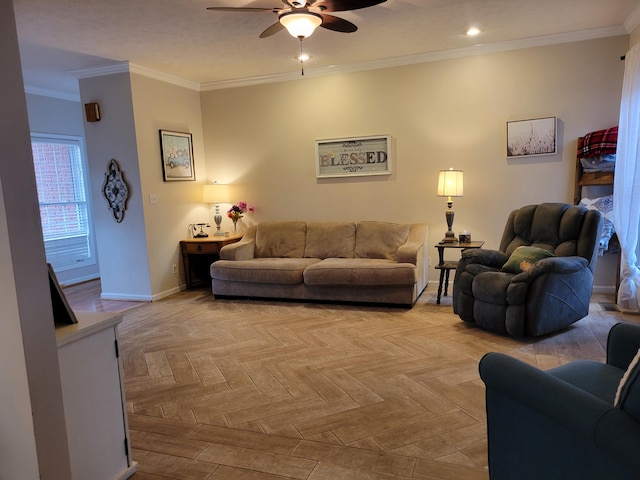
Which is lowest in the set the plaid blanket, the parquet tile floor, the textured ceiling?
the parquet tile floor

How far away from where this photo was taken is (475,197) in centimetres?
489

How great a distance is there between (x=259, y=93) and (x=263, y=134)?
0.51 metres

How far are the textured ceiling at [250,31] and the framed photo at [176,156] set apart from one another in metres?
0.74

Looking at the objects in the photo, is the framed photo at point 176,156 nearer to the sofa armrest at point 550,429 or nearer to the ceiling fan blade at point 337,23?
the ceiling fan blade at point 337,23

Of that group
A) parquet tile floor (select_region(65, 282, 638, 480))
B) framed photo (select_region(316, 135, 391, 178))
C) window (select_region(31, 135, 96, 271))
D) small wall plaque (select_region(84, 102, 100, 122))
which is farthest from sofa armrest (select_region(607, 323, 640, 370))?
window (select_region(31, 135, 96, 271))

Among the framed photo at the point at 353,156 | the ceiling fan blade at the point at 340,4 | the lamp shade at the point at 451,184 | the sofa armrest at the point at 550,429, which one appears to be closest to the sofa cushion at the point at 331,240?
the framed photo at the point at 353,156

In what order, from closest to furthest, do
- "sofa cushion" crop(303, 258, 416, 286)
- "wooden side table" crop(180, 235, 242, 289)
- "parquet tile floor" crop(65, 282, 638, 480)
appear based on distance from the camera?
"parquet tile floor" crop(65, 282, 638, 480), "sofa cushion" crop(303, 258, 416, 286), "wooden side table" crop(180, 235, 242, 289)

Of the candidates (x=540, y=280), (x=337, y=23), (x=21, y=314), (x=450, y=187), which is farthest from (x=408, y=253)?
(x=21, y=314)

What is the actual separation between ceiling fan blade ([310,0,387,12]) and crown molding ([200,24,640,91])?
211cm

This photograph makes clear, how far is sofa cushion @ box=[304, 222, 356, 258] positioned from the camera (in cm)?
511

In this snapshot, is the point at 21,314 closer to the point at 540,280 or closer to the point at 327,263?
the point at 540,280

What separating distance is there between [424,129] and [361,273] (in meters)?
1.84

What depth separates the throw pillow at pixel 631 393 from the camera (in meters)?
1.13

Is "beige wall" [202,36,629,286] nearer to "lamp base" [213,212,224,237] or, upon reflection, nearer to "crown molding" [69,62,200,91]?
"lamp base" [213,212,224,237]
